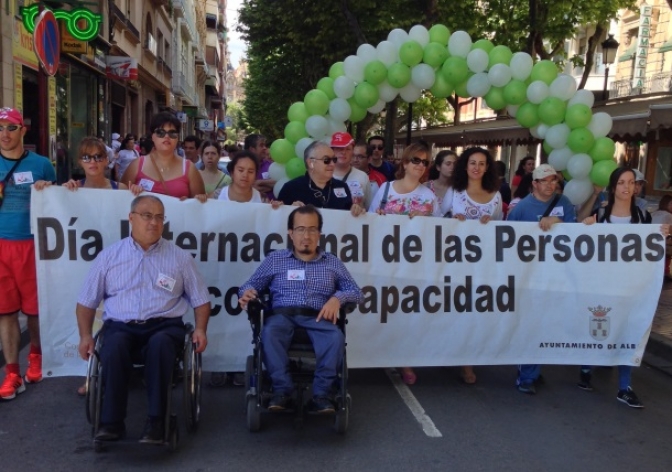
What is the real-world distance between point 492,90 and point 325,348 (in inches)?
169

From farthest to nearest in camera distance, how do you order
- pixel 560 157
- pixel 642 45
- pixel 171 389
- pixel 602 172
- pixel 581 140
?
pixel 642 45, pixel 560 157, pixel 581 140, pixel 602 172, pixel 171 389

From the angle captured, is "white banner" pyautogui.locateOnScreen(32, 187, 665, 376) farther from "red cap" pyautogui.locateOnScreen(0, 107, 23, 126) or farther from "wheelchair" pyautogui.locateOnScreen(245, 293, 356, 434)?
"red cap" pyautogui.locateOnScreen(0, 107, 23, 126)

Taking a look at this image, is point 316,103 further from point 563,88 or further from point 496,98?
point 563,88

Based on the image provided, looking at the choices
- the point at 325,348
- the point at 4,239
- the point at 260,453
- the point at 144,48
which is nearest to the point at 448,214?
the point at 325,348

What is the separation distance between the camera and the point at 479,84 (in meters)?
7.29

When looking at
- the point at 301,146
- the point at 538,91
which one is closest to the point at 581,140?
the point at 538,91

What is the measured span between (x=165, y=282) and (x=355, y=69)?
4106 millimetres

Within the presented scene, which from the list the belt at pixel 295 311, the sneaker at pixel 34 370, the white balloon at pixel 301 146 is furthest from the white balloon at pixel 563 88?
the sneaker at pixel 34 370

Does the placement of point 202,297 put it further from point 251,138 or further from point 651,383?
point 251,138

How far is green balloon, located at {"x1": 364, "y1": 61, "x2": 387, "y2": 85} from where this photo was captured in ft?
24.1

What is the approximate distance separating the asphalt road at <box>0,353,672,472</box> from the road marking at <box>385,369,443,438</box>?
0.6 inches

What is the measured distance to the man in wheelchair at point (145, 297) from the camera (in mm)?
3873

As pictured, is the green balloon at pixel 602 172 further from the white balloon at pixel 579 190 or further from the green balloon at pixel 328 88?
the green balloon at pixel 328 88

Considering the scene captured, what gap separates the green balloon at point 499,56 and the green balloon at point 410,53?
74 centimetres
